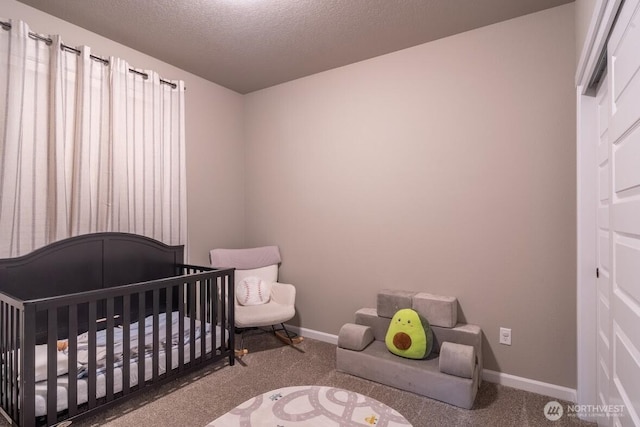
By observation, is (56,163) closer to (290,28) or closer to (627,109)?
(290,28)

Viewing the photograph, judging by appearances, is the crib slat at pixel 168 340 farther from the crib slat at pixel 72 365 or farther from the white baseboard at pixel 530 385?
the white baseboard at pixel 530 385

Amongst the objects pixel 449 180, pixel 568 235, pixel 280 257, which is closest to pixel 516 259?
pixel 568 235

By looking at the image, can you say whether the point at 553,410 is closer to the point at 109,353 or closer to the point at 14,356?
the point at 109,353

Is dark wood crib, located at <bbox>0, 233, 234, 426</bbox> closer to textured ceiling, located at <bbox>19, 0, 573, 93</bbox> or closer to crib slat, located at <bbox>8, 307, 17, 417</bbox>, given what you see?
crib slat, located at <bbox>8, 307, 17, 417</bbox>

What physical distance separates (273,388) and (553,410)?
1671 mm

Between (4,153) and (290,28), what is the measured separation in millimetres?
1914

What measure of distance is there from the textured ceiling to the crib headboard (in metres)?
1.45

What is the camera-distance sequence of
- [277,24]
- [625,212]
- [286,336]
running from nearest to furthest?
[625,212] < [277,24] < [286,336]

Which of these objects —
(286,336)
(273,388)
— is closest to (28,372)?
→ (273,388)

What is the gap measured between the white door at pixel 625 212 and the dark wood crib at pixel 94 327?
7.08ft

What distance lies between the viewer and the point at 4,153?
1883 millimetres

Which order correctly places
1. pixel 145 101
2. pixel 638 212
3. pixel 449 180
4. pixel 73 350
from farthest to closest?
pixel 145 101 → pixel 449 180 → pixel 73 350 → pixel 638 212

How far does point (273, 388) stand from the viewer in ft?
6.95

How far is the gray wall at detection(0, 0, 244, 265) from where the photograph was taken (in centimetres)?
298
